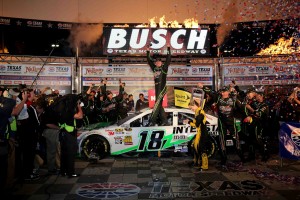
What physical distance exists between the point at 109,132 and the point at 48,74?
6.67 metres

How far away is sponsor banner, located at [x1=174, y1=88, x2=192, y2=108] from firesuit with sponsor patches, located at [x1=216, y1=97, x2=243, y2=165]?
1.06 metres

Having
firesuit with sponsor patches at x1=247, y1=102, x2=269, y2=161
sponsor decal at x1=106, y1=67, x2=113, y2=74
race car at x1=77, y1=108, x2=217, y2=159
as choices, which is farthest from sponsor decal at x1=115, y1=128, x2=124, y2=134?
sponsor decal at x1=106, y1=67, x2=113, y2=74

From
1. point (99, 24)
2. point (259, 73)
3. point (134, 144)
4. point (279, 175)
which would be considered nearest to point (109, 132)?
point (134, 144)

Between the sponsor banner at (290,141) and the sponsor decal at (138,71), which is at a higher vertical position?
the sponsor decal at (138,71)

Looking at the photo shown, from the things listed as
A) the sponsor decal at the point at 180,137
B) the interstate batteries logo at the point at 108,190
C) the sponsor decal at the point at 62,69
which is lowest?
the interstate batteries logo at the point at 108,190

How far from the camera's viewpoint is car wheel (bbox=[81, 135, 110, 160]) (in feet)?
27.3

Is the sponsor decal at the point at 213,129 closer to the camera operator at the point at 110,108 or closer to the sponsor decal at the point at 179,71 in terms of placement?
the camera operator at the point at 110,108

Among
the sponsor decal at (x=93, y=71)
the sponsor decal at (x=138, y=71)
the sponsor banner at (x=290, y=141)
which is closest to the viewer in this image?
the sponsor banner at (x=290, y=141)

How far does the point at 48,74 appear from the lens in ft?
44.8

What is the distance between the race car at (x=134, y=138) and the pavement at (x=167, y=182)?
1.15 feet

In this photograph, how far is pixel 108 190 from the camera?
19.0ft

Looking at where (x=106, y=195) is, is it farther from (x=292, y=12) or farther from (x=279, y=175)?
(x=292, y=12)

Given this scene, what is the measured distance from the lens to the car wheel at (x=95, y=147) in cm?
834

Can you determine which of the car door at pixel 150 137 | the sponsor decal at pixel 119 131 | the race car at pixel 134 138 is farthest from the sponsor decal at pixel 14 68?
the car door at pixel 150 137
